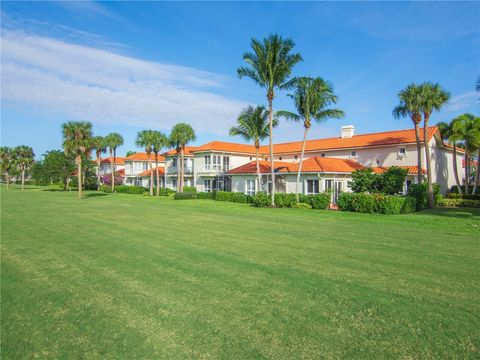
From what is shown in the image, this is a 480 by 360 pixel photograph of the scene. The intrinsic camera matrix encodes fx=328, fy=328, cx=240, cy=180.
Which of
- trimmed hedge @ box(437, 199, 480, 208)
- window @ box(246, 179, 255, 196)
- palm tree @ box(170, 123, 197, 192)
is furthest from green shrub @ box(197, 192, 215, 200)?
trimmed hedge @ box(437, 199, 480, 208)

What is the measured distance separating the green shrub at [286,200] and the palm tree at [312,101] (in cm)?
560

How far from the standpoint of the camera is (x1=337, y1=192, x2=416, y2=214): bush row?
69.8 ft

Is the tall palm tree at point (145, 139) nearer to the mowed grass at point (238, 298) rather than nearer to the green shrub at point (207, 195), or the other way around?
the green shrub at point (207, 195)

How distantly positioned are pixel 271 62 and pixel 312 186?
11.9m

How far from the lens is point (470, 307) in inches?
223

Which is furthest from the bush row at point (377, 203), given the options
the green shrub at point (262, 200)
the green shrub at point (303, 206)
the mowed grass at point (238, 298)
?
the mowed grass at point (238, 298)

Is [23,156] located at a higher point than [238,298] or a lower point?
higher

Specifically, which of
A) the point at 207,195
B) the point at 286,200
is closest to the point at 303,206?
the point at 286,200

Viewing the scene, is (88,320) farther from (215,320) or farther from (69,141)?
(69,141)

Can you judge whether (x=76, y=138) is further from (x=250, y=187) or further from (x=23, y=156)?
(x=23, y=156)

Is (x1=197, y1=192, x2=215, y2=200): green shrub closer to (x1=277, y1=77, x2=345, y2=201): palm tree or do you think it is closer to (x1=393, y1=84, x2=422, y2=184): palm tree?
(x1=277, y1=77, x2=345, y2=201): palm tree

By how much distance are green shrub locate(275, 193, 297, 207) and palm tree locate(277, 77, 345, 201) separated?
5.60 metres

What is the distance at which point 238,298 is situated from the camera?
6.01 metres

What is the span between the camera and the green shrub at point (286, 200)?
88.6 feet
